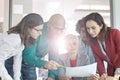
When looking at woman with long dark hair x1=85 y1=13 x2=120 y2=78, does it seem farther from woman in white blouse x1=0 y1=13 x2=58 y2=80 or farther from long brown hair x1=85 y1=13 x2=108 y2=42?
woman in white blouse x1=0 y1=13 x2=58 y2=80

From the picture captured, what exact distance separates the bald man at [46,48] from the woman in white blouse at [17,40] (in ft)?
0.40

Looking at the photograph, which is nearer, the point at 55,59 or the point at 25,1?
the point at 55,59

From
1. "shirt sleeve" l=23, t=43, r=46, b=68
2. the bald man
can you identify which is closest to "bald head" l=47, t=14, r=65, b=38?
the bald man

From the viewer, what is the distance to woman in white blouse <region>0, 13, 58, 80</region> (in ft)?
4.30

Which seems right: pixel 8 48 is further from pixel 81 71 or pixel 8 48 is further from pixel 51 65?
pixel 81 71

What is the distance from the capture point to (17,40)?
53.2 inches

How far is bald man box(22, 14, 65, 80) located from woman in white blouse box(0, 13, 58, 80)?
121 millimetres

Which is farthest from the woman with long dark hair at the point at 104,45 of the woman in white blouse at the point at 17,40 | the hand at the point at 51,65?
the woman in white blouse at the point at 17,40

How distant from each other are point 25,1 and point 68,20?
1.46 ft

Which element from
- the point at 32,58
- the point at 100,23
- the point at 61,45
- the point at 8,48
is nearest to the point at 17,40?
the point at 8,48

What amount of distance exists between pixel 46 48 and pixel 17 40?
1.24ft

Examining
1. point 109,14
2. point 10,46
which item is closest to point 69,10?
point 109,14

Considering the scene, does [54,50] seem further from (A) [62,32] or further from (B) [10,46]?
(B) [10,46]

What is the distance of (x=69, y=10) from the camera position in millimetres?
2348
